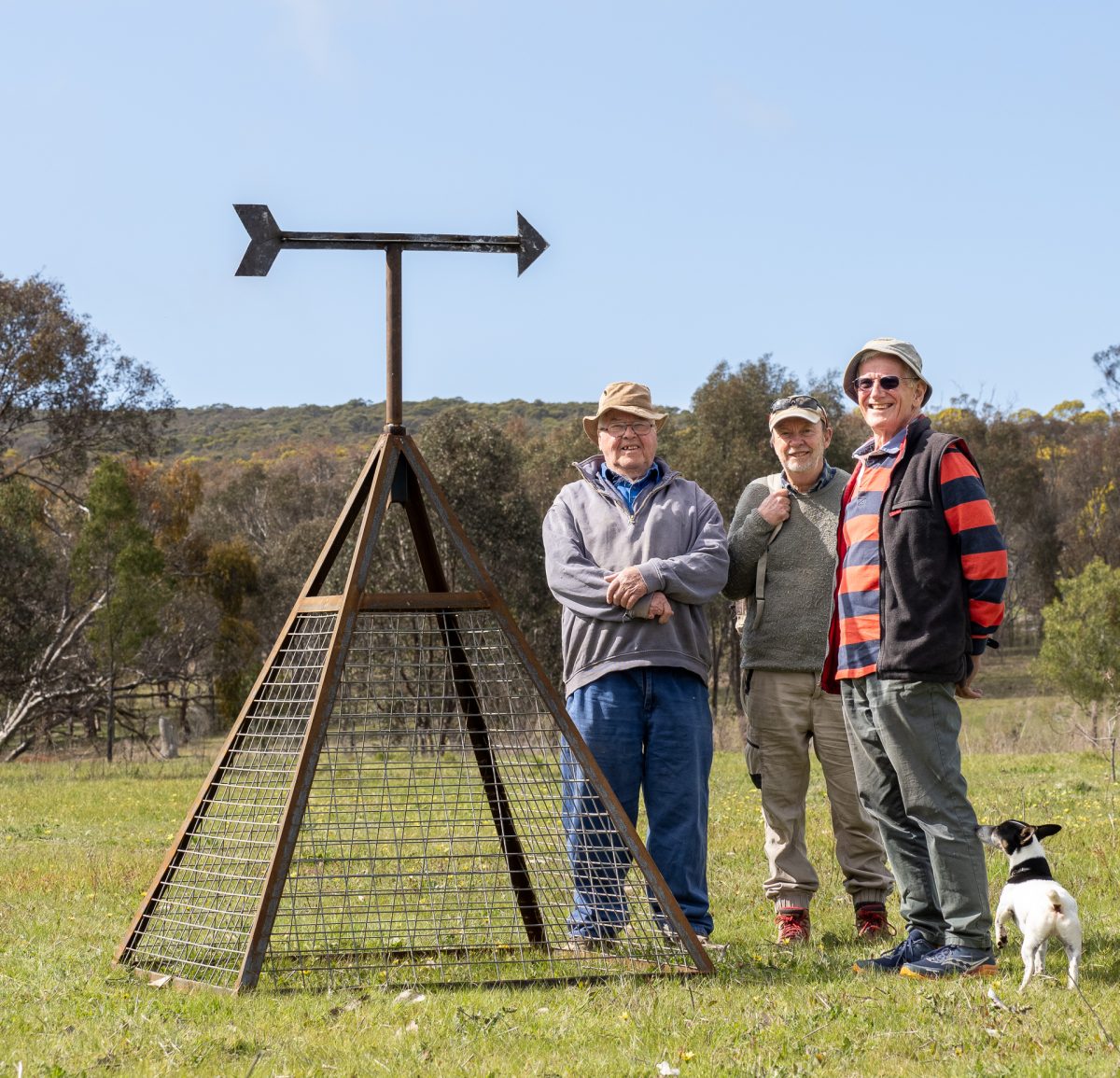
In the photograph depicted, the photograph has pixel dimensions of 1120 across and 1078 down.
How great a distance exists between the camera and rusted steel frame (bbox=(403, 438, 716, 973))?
4.98 m

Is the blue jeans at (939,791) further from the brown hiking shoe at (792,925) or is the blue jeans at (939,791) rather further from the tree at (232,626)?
the tree at (232,626)

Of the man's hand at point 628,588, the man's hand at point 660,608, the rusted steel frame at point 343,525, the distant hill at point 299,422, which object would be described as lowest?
the man's hand at point 660,608

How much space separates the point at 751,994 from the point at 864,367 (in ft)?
7.99

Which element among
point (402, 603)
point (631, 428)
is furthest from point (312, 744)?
point (631, 428)

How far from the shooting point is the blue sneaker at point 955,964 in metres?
4.80

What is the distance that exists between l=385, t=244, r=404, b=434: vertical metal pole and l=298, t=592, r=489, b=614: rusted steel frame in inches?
30.3

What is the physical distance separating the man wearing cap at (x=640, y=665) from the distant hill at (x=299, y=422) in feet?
205

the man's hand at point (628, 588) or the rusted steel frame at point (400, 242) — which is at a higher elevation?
the rusted steel frame at point (400, 242)

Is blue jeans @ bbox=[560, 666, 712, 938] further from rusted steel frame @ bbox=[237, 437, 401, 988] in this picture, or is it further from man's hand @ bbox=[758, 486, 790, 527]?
rusted steel frame @ bbox=[237, 437, 401, 988]

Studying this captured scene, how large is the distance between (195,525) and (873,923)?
134 feet

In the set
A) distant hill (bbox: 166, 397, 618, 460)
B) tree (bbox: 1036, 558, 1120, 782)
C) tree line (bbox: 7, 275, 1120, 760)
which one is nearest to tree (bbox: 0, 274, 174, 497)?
tree line (bbox: 7, 275, 1120, 760)

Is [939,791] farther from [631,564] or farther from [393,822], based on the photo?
[393,822]

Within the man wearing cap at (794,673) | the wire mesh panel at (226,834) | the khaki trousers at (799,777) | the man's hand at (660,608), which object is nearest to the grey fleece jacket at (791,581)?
the man wearing cap at (794,673)

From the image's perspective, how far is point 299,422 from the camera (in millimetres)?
88062
